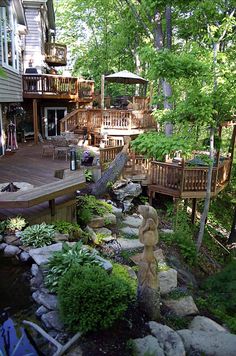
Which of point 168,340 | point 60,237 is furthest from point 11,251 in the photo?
point 168,340

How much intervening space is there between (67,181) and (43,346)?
171 inches

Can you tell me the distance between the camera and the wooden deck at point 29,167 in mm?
8578

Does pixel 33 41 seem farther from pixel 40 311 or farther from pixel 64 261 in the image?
pixel 40 311

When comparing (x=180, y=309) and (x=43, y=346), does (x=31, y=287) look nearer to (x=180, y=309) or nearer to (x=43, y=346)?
(x=43, y=346)

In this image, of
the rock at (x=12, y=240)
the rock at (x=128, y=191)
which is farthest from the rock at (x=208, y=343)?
the rock at (x=128, y=191)

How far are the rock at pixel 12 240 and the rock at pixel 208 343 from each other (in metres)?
3.45

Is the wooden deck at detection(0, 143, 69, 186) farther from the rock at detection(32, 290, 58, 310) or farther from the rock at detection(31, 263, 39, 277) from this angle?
the rock at detection(32, 290, 58, 310)

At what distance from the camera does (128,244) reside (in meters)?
7.40

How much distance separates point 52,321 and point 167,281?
2.68 meters

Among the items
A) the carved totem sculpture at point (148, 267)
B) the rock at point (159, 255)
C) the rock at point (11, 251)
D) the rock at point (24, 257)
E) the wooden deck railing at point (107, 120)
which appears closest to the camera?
the carved totem sculpture at point (148, 267)

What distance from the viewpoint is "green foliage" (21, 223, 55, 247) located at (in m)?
5.98

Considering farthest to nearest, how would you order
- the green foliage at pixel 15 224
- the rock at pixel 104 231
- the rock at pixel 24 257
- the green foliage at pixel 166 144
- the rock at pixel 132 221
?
the rock at pixel 132 221 → the rock at pixel 104 231 → the green foliage at pixel 166 144 → the green foliage at pixel 15 224 → the rock at pixel 24 257

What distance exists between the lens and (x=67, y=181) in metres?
7.64

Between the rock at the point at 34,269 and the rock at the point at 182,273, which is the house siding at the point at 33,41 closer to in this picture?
the rock at the point at 182,273
